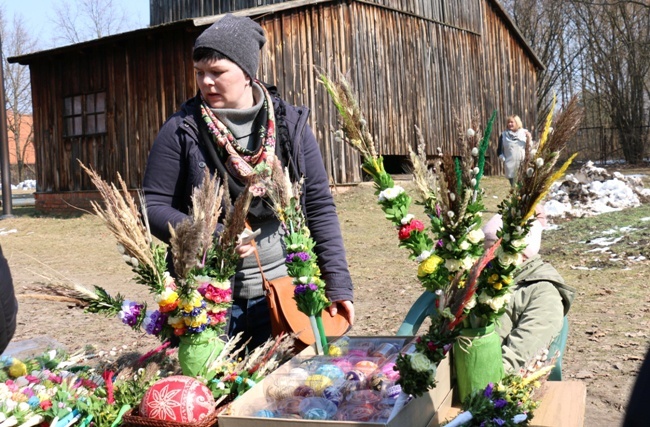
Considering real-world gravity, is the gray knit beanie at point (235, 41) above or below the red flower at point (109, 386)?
above

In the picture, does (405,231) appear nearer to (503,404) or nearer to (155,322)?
(503,404)

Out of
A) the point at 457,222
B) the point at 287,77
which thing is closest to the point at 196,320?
the point at 457,222

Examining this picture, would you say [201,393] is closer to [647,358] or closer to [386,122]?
[647,358]

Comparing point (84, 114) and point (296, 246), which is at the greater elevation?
point (84, 114)

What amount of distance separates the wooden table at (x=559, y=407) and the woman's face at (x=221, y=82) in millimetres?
1336

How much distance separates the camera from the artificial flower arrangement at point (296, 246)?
2.32m

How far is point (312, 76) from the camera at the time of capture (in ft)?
47.6

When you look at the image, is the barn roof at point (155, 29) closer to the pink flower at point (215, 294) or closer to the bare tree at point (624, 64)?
the pink flower at point (215, 294)

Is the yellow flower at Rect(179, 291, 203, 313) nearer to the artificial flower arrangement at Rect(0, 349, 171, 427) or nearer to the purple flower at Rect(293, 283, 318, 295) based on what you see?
the artificial flower arrangement at Rect(0, 349, 171, 427)

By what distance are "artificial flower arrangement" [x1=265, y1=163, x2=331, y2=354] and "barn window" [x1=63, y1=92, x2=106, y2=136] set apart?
14.3 metres

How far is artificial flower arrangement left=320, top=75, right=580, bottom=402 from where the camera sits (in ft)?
5.92

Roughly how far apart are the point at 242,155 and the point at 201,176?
167 millimetres

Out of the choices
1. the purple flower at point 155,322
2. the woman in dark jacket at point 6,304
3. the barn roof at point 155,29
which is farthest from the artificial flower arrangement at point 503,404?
the barn roof at point 155,29

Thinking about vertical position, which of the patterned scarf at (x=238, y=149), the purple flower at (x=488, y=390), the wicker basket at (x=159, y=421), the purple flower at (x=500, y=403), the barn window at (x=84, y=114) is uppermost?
the barn window at (x=84, y=114)
